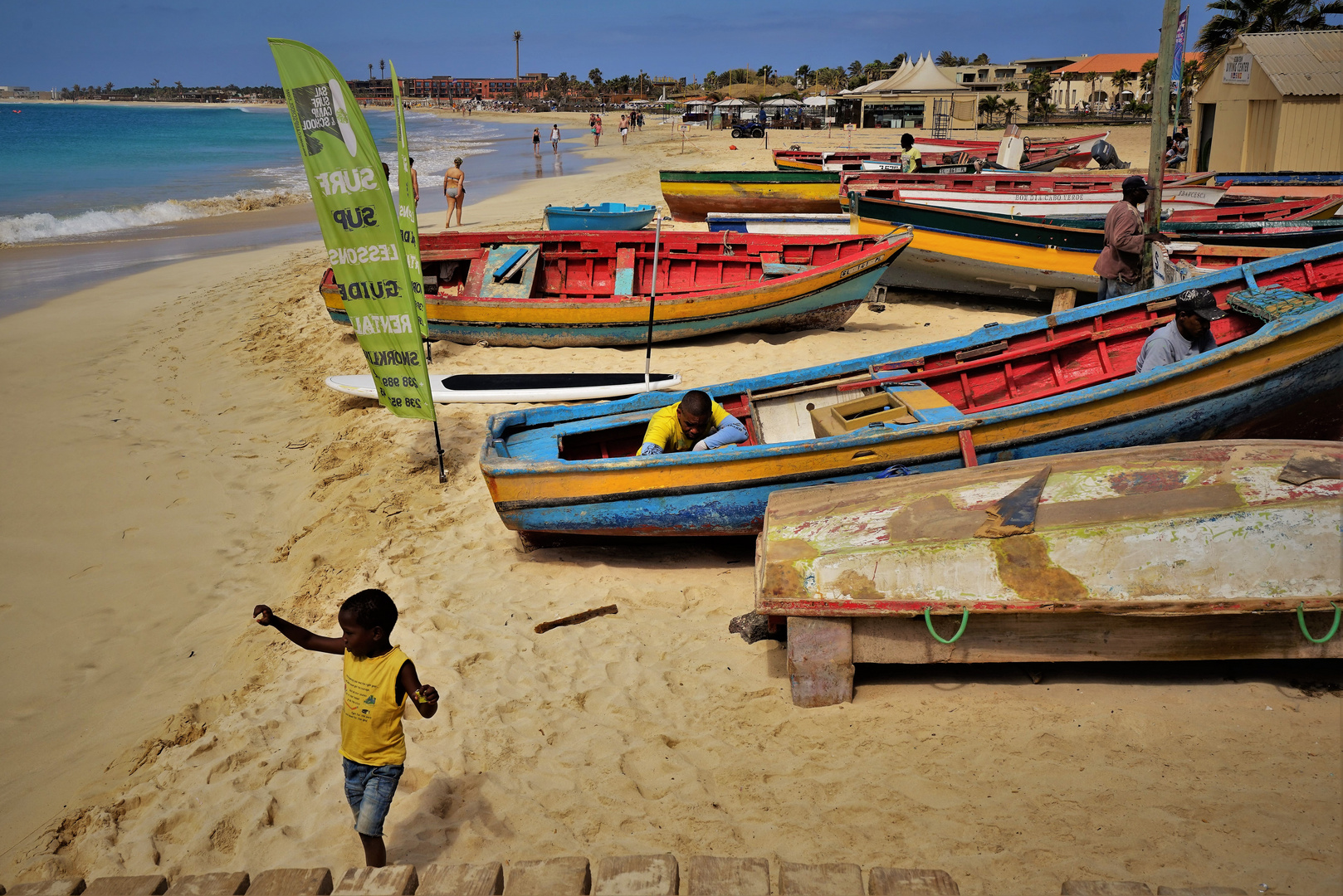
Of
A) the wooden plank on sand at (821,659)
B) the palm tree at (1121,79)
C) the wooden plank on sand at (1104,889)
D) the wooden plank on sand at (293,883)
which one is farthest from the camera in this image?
the palm tree at (1121,79)

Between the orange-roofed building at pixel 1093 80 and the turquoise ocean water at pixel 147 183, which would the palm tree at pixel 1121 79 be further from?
the turquoise ocean water at pixel 147 183

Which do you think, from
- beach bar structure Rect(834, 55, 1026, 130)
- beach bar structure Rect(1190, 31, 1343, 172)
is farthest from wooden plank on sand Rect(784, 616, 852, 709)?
beach bar structure Rect(834, 55, 1026, 130)

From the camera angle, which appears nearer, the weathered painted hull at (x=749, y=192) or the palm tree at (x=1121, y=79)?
the weathered painted hull at (x=749, y=192)

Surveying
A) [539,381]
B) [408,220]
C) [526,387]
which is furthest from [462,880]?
[539,381]

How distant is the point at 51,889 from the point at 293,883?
0.85m

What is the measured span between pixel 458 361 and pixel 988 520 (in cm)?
784

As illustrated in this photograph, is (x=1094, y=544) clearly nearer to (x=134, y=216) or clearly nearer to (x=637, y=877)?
(x=637, y=877)

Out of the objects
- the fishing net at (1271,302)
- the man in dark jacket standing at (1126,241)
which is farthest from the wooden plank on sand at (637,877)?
the man in dark jacket standing at (1126,241)

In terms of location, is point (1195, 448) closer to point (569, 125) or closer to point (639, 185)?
point (639, 185)

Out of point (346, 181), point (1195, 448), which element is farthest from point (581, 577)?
point (1195, 448)

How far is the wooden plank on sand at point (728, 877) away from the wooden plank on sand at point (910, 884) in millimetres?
330

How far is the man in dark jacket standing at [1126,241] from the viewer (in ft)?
28.2

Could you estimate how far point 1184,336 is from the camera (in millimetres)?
6219

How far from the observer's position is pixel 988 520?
15.1 ft
